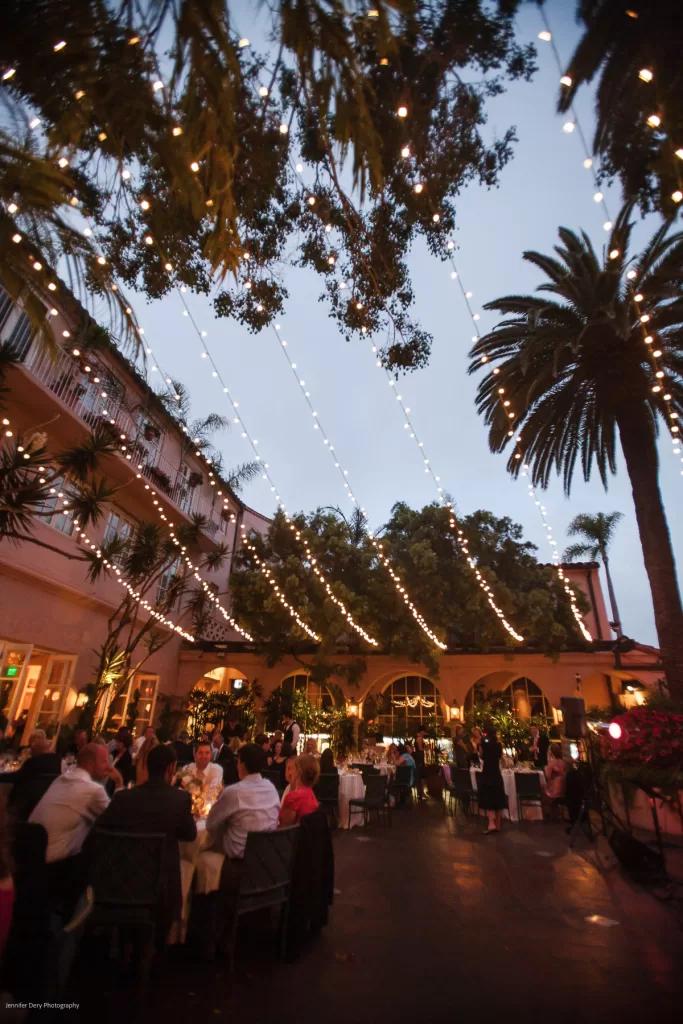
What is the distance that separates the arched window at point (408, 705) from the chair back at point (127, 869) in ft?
46.4

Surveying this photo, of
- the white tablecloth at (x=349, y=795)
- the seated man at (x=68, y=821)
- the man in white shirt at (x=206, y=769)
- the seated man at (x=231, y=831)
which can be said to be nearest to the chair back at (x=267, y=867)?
the seated man at (x=231, y=831)

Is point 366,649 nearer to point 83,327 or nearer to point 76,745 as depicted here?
point 76,745

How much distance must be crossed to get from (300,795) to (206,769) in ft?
4.27

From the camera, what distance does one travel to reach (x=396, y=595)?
13797 millimetres

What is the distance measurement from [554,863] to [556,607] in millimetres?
9331

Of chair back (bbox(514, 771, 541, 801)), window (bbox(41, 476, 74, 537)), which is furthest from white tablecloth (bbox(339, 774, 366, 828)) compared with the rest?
window (bbox(41, 476, 74, 537))

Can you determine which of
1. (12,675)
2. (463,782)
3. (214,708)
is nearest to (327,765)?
(463,782)

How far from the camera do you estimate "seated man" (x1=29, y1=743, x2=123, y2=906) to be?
2779mm

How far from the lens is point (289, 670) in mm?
16422

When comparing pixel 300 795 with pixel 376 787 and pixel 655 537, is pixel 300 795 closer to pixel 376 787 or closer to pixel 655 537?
pixel 376 787

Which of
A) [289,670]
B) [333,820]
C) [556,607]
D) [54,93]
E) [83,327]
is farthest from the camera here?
[289,670]

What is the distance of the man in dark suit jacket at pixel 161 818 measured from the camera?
2.79 m

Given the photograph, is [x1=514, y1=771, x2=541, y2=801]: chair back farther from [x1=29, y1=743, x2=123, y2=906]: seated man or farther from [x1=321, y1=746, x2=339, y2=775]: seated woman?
[x1=29, y1=743, x2=123, y2=906]: seated man

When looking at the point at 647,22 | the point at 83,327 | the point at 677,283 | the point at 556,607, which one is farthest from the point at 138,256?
the point at 556,607
